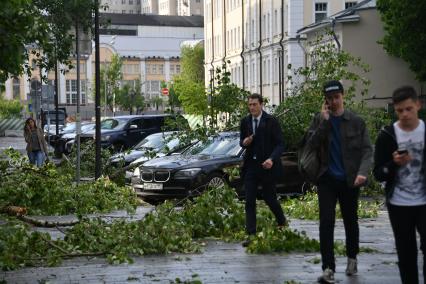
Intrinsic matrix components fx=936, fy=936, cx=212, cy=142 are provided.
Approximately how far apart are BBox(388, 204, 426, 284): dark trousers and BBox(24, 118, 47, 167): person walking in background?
20.7 meters

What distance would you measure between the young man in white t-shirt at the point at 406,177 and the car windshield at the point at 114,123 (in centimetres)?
2993

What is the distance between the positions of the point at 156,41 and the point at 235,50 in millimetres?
63230

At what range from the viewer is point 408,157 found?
6773mm

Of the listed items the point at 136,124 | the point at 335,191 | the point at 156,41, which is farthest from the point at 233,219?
the point at 156,41

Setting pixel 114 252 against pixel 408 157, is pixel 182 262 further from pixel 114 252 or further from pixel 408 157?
pixel 408 157

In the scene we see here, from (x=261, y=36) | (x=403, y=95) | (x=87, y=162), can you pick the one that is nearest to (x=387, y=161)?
(x=403, y=95)

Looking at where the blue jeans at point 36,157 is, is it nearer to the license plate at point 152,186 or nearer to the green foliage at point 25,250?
the license plate at point 152,186

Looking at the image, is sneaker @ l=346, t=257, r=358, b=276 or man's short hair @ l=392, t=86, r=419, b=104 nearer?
man's short hair @ l=392, t=86, r=419, b=104

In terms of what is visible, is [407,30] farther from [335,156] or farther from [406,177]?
[406,177]

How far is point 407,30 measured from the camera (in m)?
43.7

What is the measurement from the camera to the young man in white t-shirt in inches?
267

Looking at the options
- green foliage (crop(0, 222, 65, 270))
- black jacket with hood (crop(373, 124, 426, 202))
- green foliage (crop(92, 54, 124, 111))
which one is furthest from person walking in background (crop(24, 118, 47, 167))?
green foliage (crop(92, 54, 124, 111))

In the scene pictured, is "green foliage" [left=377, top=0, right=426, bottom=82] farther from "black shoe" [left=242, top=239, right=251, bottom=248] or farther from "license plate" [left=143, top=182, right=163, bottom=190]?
"black shoe" [left=242, top=239, right=251, bottom=248]

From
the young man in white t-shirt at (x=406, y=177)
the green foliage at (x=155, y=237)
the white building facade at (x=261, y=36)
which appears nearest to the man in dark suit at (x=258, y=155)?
the green foliage at (x=155, y=237)
